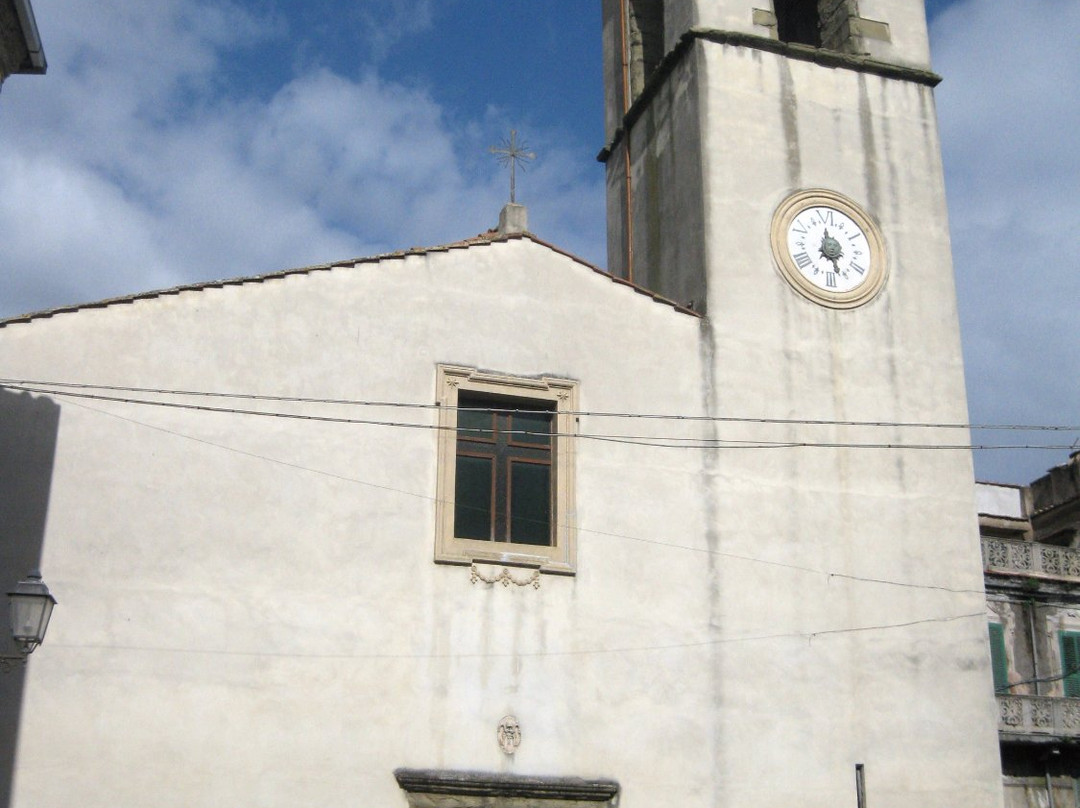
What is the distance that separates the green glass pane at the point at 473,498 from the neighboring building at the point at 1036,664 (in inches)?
Answer: 369

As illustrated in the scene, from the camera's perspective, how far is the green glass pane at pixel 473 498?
1605 cm

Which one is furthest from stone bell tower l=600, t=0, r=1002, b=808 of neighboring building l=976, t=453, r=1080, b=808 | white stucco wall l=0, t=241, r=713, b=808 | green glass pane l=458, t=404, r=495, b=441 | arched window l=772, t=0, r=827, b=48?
neighboring building l=976, t=453, r=1080, b=808

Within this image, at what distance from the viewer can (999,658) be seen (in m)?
22.6

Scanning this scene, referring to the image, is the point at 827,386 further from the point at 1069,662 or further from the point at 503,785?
the point at 1069,662

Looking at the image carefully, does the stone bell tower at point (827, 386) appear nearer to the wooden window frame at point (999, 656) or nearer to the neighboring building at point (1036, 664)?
the neighboring building at point (1036, 664)

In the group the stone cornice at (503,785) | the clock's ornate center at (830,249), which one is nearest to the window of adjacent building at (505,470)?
the stone cornice at (503,785)

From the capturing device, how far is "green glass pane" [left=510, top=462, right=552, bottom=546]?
53.3 ft

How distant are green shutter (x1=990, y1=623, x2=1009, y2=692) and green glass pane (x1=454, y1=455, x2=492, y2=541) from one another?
993cm

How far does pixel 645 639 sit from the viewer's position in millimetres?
16016

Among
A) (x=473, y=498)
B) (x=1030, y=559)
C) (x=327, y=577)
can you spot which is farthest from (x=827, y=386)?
(x=1030, y=559)

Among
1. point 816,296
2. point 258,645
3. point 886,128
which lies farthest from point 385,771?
point 886,128

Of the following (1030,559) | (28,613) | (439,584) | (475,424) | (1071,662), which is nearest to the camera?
(28,613)

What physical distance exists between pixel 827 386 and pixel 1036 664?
7.69 m

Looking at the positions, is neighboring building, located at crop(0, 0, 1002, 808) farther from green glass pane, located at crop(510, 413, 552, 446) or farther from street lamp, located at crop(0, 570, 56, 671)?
street lamp, located at crop(0, 570, 56, 671)
